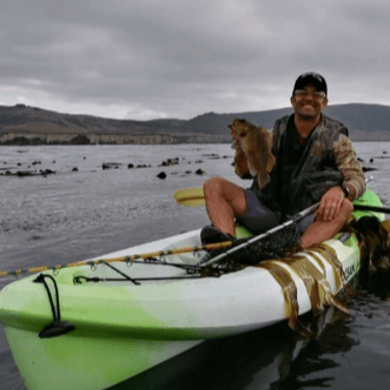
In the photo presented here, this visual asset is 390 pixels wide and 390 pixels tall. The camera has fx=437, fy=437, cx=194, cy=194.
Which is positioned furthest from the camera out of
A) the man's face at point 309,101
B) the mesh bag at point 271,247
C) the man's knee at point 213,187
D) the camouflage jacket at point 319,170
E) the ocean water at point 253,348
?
the camouflage jacket at point 319,170

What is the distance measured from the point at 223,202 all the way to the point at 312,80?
1.89 meters

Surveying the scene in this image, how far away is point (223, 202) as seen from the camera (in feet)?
17.7

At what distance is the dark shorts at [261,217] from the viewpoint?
5.70 metres

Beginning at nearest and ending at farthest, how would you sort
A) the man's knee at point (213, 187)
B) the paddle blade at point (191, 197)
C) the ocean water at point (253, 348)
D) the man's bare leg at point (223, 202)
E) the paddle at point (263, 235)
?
the ocean water at point (253, 348) → the paddle at point (263, 235) → the man's bare leg at point (223, 202) → the man's knee at point (213, 187) → the paddle blade at point (191, 197)

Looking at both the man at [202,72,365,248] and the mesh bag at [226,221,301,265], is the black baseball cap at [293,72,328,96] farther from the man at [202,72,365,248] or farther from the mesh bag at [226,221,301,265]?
the mesh bag at [226,221,301,265]

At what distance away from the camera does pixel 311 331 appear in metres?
4.79

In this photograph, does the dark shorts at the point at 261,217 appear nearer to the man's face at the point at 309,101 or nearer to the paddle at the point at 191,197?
the paddle at the point at 191,197

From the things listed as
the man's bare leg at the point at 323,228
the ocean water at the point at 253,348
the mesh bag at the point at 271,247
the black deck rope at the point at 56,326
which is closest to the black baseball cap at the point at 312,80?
the man's bare leg at the point at 323,228

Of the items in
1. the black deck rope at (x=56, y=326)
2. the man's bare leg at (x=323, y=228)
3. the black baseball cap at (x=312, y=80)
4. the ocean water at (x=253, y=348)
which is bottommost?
the ocean water at (x=253, y=348)

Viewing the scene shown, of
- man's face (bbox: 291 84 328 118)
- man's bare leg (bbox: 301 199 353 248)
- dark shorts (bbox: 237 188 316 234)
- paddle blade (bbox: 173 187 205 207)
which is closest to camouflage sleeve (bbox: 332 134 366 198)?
man's bare leg (bbox: 301 199 353 248)

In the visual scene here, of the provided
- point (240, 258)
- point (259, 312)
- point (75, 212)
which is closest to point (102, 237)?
point (75, 212)

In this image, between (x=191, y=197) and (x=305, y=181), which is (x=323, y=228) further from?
(x=191, y=197)

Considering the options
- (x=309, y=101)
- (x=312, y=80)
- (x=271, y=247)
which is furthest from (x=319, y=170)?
(x=271, y=247)

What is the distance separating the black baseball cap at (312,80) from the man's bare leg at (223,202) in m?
1.55
